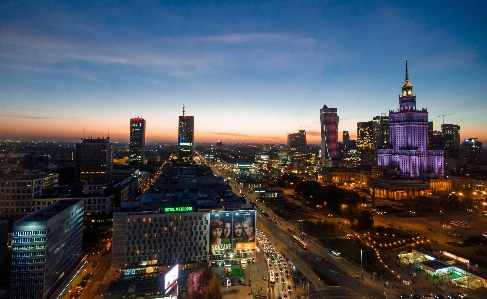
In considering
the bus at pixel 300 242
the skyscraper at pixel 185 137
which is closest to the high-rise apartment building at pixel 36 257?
the bus at pixel 300 242

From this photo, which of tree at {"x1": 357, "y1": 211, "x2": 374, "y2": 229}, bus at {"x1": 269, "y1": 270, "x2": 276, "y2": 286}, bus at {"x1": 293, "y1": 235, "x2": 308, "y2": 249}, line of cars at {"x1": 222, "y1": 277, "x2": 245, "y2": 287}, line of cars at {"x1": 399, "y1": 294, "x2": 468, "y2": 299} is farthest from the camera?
tree at {"x1": 357, "y1": 211, "x2": 374, "y2": 229}

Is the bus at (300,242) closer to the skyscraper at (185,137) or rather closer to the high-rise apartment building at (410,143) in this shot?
the high-rise apartment building at (410,143)

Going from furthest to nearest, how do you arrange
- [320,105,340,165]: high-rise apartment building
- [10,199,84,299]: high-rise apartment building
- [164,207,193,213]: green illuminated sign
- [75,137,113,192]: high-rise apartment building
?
1. [320,105,340,165]: high-rise apartment building
2. [75,137,113,192]: high-rise apartment building
3. [164,207,193,213]: green illuminated sign
4. [10,199,84,299]: high-rise apartment building

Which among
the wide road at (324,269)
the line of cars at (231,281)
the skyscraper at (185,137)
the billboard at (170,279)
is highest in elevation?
the skyscraper at (185,137)

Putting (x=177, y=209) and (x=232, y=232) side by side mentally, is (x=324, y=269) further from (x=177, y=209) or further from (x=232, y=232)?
(x=177, y=209)

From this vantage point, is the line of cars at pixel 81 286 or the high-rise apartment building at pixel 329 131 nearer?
the line of cars at pixel 81 286

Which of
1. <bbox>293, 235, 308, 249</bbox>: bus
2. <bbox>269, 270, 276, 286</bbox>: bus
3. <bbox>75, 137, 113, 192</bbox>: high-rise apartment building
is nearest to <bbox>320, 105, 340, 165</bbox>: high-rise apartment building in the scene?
<bbox>75, 137, 113, 192</bbox>: high-rise apartment building

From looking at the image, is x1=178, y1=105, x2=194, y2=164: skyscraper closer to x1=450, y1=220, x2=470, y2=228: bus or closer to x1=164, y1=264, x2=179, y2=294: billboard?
x1=450, y1=220, x2=470, y2=228: bus
